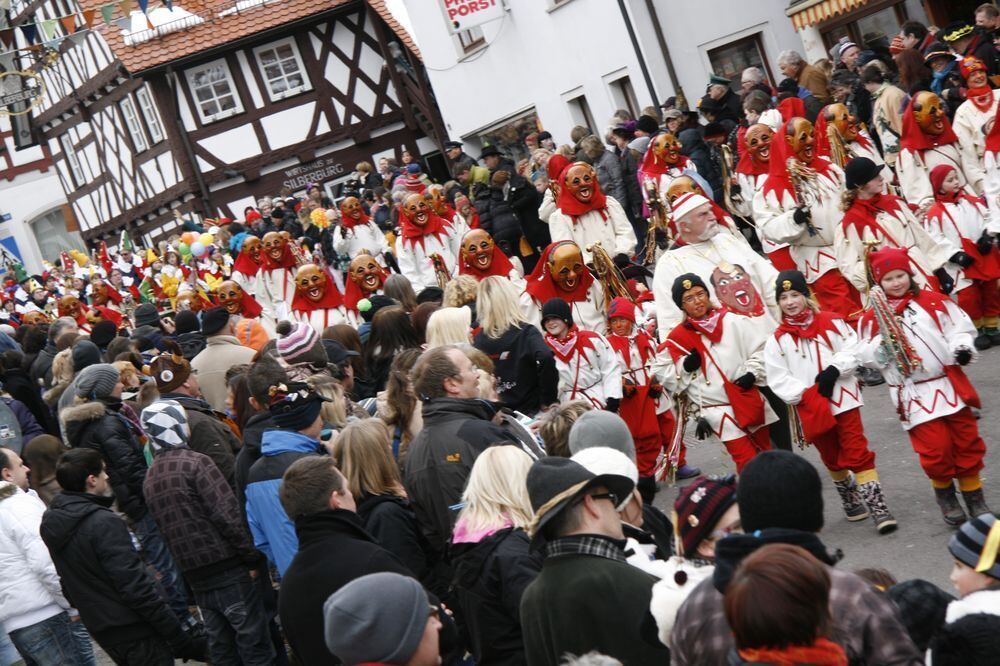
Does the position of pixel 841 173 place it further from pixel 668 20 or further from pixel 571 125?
pixel 571 125

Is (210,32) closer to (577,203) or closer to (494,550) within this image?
(577,203)

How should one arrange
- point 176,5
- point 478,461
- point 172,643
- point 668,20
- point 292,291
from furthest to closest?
point 176,5, point 668,20, point 292,291, point 172,643, point 478,461

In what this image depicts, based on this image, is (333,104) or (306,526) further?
(333,104)

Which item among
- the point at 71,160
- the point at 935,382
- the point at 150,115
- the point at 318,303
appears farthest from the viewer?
the point at 71,160

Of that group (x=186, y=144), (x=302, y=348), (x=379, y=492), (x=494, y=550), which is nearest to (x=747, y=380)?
(x=379, y=492)

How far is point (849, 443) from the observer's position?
767 centimetres

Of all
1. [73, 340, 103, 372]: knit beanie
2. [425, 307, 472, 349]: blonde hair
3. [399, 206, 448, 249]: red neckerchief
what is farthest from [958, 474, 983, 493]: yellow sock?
[399, 206, 448, 249]: red neckerchief

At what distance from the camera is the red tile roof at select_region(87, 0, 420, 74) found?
31281 mm

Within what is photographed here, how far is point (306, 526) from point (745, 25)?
1714 centimetres

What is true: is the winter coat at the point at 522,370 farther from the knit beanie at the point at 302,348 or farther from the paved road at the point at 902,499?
the paved road at the point at 902,499

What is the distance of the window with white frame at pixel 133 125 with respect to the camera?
33.3 m

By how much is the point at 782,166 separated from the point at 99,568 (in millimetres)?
6672

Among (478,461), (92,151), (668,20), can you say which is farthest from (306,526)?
(92,151)

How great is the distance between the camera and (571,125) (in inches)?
935
